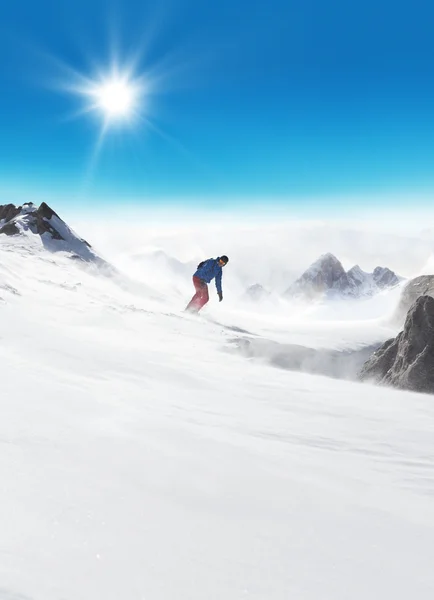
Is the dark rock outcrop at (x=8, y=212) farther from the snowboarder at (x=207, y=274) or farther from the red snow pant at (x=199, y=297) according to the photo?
the snowboarder at (x=207, y=274)

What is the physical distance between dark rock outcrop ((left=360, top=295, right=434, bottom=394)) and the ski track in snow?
4.04m

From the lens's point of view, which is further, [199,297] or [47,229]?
[47,229]

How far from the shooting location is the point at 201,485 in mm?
2908

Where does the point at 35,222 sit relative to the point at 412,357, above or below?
above

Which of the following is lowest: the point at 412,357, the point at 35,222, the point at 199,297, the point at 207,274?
the point at 412,357

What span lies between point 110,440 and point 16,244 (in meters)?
28.2

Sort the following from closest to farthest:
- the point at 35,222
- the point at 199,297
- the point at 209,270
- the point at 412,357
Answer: the point at 412,357 < the point at 209,270 < the point at 199,297 < the point at 35,222

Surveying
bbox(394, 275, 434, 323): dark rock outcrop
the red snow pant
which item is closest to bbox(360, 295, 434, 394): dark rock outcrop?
the red snow pant

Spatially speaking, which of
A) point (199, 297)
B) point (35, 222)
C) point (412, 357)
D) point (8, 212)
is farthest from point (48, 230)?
point (412, 357)

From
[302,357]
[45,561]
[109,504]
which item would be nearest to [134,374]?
[109,504]

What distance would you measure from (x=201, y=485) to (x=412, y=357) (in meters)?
9.41

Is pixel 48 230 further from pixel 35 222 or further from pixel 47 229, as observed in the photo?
pixel 35 222

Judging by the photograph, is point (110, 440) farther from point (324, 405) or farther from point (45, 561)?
point (324, 405)

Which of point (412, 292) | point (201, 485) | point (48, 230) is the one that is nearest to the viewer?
point (201, 485)
